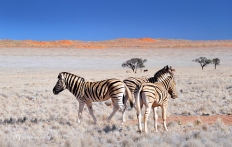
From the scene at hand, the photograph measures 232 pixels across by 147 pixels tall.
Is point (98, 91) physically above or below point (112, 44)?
below

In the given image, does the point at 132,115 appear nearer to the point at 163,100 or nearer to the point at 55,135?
the point at 163,100

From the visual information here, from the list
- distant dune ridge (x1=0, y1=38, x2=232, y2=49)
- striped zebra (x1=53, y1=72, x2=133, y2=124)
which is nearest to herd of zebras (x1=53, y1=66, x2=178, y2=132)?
striped zebra (x1=53, y1=72, x2=133, y2=124)

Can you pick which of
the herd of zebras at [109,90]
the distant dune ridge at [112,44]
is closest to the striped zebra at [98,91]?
the herd of zebras at [109,90]

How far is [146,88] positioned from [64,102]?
337 inches

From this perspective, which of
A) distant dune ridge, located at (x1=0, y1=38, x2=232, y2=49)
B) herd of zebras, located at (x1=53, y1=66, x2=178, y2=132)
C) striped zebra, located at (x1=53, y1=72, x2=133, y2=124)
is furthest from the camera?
distant dune ridge, located at (x1=0, y1=38, x2=232, y2=49)

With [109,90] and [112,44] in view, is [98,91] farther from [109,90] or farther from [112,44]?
[112,44]

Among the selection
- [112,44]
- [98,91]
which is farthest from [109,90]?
[112,44]

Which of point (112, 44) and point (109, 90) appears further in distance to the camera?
point (112, 44)

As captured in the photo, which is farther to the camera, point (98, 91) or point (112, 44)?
point (112, 44)

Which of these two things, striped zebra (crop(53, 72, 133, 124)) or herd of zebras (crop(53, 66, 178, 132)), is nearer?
herd of zebras (crop(53, 66, 178, 132))

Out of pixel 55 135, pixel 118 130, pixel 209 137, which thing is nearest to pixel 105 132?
pixel 118 130

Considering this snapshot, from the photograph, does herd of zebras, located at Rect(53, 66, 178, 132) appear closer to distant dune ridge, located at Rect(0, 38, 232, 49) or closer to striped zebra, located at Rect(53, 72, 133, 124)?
striped zebra, located at Rect(53, 72, 133, 124)

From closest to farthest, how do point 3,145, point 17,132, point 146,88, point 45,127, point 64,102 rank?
point 3,145 < point 146,88 < point 17,132 < point 45,127 < point 64,102

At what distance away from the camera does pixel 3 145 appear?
705 cm
